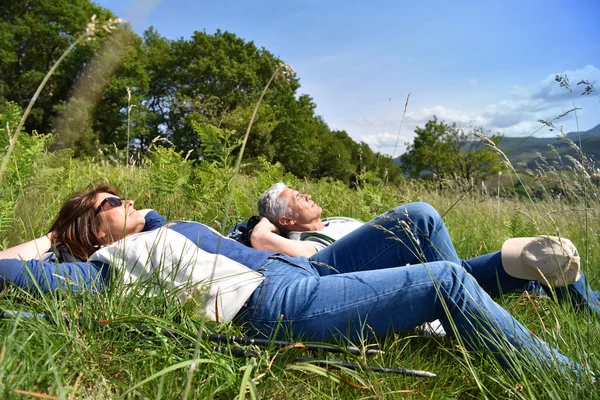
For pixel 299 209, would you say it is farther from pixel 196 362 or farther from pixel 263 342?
pixel 196 362

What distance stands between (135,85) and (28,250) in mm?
29030

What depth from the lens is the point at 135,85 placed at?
2877cm

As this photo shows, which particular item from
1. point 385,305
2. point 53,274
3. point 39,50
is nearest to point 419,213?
point 385,305

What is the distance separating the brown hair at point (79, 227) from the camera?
7.84ft

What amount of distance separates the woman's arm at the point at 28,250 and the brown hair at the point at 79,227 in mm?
45

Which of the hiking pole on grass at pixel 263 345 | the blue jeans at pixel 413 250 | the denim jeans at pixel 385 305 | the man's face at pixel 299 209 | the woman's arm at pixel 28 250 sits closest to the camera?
the hiking pole on grass at pixel 263 345

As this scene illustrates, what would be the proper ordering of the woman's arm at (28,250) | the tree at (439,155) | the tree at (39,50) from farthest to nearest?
the tree at (439,155), the tree at (39,50), the woman's arm at (28,250)

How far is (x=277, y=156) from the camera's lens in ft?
109

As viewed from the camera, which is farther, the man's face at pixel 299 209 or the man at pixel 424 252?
the man's face at pixel 299 209

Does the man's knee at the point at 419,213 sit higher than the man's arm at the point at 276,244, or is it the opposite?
the man's knee at the point at 419,213

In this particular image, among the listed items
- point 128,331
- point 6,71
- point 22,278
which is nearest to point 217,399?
point 128,331


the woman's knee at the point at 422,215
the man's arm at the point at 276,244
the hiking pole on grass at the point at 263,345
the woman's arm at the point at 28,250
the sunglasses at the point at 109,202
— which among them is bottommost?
the hiking pole on grass at the point at 263,345

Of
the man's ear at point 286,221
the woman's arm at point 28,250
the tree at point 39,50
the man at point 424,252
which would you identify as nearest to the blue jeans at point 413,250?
the man at point 424,252

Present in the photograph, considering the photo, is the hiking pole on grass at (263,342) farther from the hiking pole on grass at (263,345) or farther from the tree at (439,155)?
the tree at (439,155)
